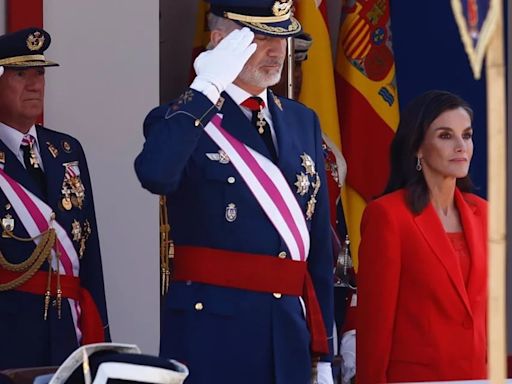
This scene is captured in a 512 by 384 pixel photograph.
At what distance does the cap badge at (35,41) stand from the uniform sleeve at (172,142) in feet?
3.98

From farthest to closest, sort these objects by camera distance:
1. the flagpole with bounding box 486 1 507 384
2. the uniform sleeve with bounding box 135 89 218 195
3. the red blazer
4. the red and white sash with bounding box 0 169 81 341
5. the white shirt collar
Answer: the red and white sash with bounding box 0 169 81 341 → the red blazer → the white shirt collar → the uniform sleeve with bounding box 135 89 218 195 → the flagpole with bounding box 486 1 507 384

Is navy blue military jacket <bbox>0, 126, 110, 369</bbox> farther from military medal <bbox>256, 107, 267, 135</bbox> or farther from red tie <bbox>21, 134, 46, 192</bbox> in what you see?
military medal <bbox>256, 107, 267, 135</bbox>

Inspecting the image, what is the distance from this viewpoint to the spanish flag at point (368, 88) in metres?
5.92

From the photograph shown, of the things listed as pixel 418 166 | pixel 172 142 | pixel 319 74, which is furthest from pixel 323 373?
pixel 319 74

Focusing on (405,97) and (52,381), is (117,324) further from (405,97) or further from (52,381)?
(52,381)

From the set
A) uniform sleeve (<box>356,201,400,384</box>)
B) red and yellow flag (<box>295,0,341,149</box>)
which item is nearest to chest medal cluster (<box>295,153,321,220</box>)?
uniform sleeve (<box>356,201,400,384</box>)

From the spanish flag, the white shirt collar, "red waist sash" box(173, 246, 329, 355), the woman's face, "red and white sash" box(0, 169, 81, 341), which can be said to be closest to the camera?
"red waist sash" box(173, 246, 329, 355)

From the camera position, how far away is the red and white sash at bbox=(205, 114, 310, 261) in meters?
3.41

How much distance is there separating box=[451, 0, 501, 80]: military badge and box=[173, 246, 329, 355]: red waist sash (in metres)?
1.87

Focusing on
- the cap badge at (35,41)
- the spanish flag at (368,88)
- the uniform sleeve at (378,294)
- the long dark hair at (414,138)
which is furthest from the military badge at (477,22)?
the spanish flag at (368,88)

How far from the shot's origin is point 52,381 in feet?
7.36

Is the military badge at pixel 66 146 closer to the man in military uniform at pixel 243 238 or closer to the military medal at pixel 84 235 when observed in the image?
the military medal at pixel 84 235

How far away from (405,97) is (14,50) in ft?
7.89

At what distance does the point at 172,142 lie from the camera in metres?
3.17
